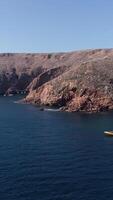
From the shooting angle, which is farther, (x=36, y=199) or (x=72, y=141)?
(x=72, y=141)

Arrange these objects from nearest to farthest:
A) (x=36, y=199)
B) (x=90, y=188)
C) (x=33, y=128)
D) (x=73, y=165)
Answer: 1. (x=36, y=199)
2. (x=90, y=188)
3. (x=73, y=165)
4. (x=33, y=128)

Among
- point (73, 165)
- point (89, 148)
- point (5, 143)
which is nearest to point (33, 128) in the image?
point (5, 143)

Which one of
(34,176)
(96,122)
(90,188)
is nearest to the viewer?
(90,188)

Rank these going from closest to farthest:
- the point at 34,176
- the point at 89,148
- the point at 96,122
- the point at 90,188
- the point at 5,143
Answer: the point at 90,188 < the point at 34,176 < the point at 89,148 < the point at 5,143 < the point at 96,122

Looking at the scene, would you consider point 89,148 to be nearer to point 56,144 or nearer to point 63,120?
point 56,144

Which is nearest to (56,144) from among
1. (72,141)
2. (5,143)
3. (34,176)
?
(72,141)

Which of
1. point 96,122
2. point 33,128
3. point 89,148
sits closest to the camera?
point 89,148

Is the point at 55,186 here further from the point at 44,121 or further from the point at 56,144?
the point at 44,121
